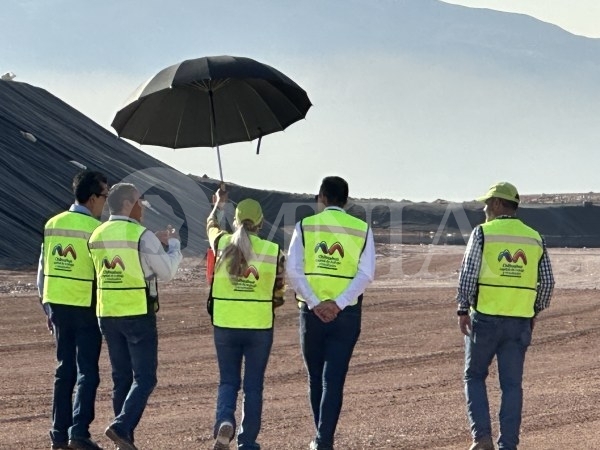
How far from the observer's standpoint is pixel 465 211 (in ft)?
261

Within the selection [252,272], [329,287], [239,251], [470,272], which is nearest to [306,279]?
[329,287]

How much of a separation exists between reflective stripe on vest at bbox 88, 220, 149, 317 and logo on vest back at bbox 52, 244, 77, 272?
0.44m

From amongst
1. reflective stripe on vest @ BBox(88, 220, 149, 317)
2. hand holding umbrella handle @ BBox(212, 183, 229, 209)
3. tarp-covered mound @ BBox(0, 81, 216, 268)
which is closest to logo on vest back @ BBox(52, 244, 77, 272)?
reflective stripe on vest @ BBox(88, 220, 149, 317)

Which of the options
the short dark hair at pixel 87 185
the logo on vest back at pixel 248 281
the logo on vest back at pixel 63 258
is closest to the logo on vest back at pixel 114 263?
the logo on vest back at pixel 63 258

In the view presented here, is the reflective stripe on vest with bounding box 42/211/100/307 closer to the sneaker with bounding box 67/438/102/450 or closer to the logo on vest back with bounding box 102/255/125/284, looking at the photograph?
the logo on vest back with bounding box 102/255/125/284

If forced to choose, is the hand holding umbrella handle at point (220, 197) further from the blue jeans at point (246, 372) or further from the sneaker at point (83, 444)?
the sneaker at point (83, 444)

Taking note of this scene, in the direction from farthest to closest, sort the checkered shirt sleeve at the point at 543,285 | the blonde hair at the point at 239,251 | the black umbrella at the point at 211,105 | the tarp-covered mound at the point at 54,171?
the tarp-covered mound at the point at 54,171 → the black umbrella at the point at 211,105 → the checkered shirt sleeve at the point at 543,285 → the blonde hair at the point at 239,251

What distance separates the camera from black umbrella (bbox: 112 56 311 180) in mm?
10469

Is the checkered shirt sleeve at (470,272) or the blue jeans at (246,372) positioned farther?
the checkered shirt sleeve at (470,272)

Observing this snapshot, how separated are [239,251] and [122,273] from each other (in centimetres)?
92

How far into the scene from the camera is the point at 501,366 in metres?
9.84

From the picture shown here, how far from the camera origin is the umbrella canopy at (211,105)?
34.3 feet

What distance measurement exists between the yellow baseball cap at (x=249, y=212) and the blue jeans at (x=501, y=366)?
1.78m

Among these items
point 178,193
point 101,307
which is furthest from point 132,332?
point 178,193
